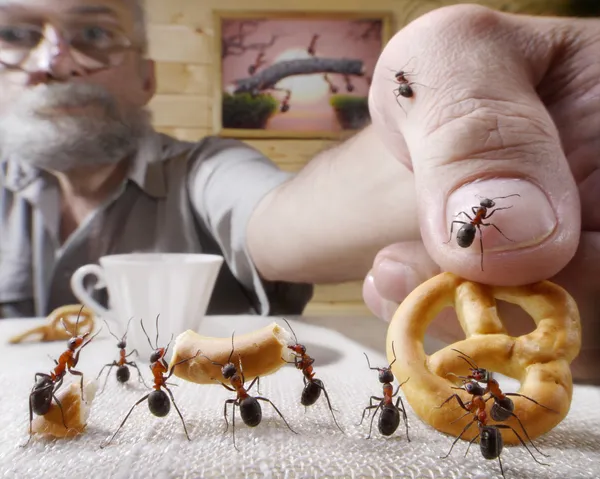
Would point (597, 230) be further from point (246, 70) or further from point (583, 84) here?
point (246, 70)

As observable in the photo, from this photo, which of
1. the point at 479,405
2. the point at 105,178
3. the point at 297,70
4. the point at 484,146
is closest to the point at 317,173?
the point at 297,70

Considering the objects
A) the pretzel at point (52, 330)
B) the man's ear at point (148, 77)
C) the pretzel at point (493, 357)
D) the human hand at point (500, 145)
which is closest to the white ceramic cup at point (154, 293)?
the pretzel at point (52, 330)

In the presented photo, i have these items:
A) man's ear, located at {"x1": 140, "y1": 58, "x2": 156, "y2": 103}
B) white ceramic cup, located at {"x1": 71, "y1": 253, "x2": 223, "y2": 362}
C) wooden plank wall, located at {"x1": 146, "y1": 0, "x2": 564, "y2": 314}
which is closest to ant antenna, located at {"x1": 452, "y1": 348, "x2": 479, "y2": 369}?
white ceramic cup, located at {"x1": 71, "y1": 253, "x2": 223, "y2": 362}

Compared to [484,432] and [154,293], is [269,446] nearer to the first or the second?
[484,432]

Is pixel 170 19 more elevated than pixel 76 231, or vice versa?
pixel 170 19

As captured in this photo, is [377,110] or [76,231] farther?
[76,231]

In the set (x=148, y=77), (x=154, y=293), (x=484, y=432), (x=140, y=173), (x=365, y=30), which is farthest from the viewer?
(x=140, y=173)

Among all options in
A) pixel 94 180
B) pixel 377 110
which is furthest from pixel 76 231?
pixel 377 110
